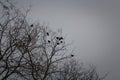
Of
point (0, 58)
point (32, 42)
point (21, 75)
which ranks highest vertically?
point (32, 42)

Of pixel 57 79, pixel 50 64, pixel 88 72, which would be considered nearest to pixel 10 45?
pixel 50 64

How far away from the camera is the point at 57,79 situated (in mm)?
28016

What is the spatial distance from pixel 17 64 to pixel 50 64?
16.2 ft

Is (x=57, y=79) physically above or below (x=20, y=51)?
below

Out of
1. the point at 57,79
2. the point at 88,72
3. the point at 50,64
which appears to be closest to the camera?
the point at 50,64

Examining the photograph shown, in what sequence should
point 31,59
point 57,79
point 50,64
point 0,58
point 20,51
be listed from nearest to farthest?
point 0,58 < point 20,51 < point 31,59 < point 50,64 < point 57,79

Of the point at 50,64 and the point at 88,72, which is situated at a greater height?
the point at 50,64

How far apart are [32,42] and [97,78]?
1733 cm

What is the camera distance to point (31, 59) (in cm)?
1903

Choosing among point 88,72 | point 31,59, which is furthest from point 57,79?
point 31,59

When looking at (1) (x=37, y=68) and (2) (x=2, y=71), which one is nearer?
(2) (x=2, y=71)

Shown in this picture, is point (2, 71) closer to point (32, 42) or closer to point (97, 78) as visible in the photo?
point (32, 42)

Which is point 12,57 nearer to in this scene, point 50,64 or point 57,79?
point 50,64

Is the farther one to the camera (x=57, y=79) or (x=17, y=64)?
(x=57, y=79)
